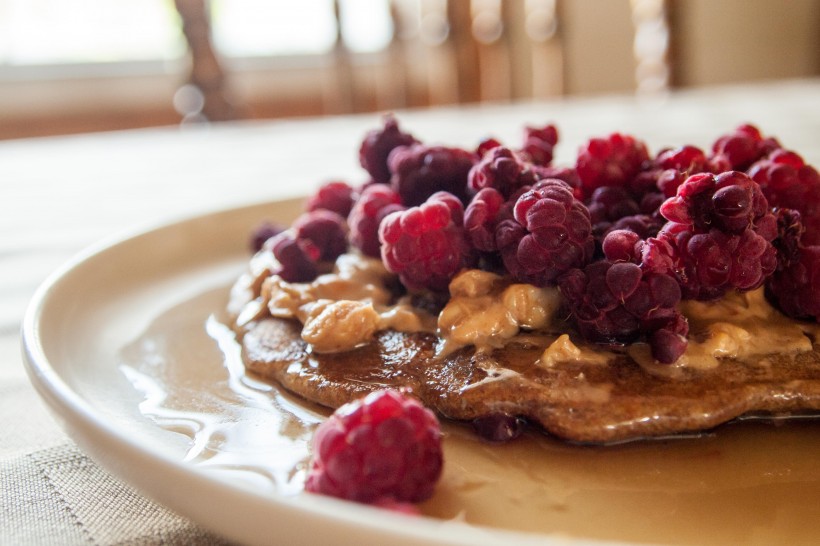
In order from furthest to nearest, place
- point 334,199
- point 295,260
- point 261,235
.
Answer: point 261,235
point 334,199
point 295,260

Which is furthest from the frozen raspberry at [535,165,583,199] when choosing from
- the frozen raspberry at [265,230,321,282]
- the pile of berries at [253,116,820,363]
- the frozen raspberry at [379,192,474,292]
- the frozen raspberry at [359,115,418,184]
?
the frozen raspberry at [265,230,321,282]

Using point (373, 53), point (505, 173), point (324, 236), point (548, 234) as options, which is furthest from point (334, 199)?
point (373, 53)

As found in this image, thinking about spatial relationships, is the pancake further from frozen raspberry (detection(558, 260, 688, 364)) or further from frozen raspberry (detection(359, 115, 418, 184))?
frozen raspberry (detection(359, 115, 418, 184))

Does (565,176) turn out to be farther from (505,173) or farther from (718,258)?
(718,258)

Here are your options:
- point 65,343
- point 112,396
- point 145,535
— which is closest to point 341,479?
point 145,535

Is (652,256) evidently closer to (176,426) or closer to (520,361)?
(520,361)
